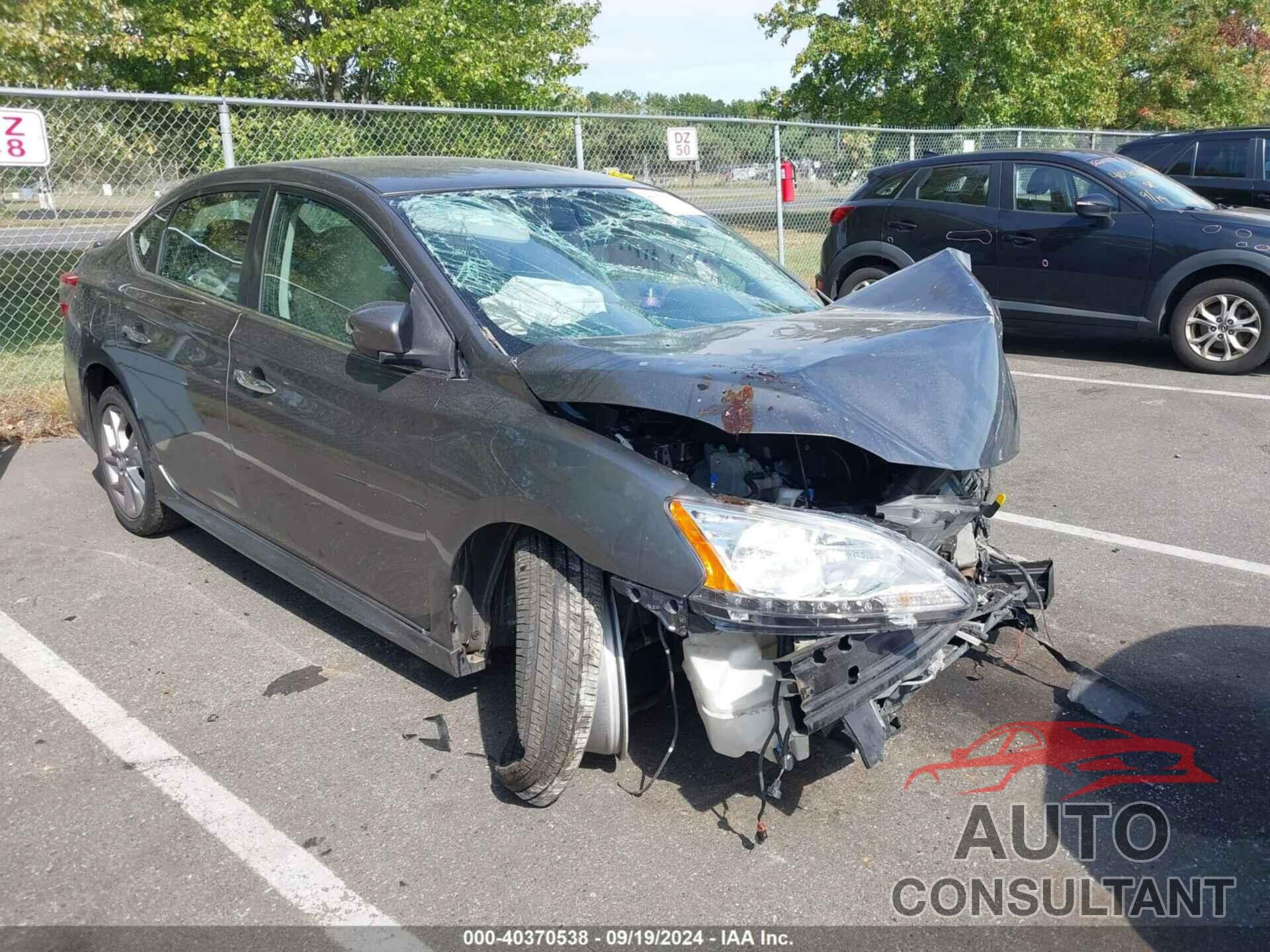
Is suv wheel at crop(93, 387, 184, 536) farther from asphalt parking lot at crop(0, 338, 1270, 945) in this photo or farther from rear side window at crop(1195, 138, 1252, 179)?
rear side window at crop(1195, 138, 1252, 179)

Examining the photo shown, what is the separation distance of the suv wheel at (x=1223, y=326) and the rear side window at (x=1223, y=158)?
11.5ft

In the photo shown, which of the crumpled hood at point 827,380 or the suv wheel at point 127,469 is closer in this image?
the crumpled hood at point 827,380

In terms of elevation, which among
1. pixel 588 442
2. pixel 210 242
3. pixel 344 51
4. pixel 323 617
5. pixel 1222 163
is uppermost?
pixel 344 51

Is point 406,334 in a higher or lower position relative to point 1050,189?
lower

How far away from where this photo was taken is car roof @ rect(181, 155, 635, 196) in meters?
3.70

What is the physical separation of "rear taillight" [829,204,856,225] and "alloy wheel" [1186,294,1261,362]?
3.20 meters

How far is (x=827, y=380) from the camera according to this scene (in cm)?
274

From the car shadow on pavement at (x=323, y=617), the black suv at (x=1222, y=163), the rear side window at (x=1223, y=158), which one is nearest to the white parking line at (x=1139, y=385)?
the black suv at (x=1222, y=163)

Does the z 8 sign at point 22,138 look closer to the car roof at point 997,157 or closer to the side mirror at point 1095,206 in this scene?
the car roof at point 997,157

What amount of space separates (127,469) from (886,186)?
7.53 metres

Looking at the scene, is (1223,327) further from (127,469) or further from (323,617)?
(127,469)

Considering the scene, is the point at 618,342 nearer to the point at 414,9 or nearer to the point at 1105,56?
the point at 414,9

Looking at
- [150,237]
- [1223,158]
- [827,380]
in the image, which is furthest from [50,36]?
[1223,158]

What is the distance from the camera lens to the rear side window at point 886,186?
33.0 ft
